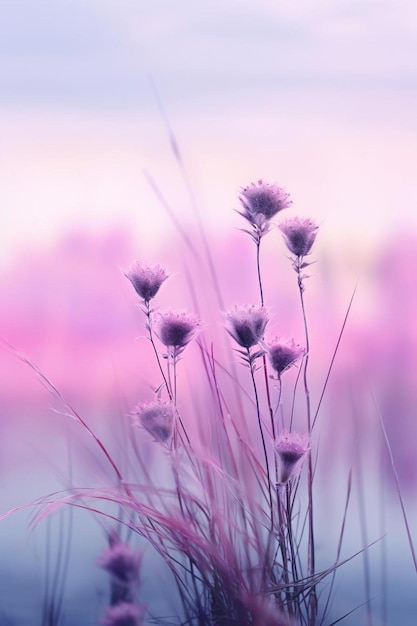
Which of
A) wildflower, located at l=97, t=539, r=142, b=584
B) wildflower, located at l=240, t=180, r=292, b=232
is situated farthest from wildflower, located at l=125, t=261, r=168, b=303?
wildflower, located at l=97, t=539, r=142, b=584

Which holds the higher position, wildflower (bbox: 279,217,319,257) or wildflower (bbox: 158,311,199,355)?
wildflower (bbox: 279,217,319,257)

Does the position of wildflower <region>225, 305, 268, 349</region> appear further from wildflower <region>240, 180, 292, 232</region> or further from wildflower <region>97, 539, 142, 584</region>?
wildflower <region>97, 539, 142, 584</region>

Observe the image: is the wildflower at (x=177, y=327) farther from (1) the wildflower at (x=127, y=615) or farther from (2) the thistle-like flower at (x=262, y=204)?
(1) the wildflower at (x=127, y=615)

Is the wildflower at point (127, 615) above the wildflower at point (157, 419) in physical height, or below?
below

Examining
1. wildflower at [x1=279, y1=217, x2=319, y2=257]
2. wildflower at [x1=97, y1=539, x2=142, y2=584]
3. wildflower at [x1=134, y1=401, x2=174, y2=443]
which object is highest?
wildflower at [x1=279, y1=217, x2=319, y2=257]

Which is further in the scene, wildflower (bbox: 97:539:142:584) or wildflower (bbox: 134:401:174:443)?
wildflower (bbox: 134:401:174:443)

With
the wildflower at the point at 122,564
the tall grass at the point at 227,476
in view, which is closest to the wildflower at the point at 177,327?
the tall grass at the point at 227,476
